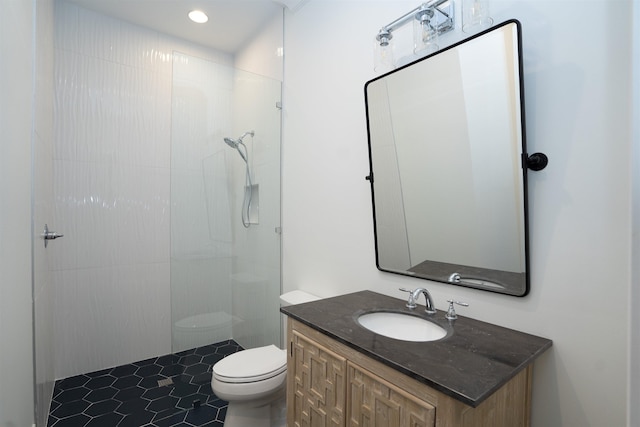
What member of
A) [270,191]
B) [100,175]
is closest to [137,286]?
[100,175]

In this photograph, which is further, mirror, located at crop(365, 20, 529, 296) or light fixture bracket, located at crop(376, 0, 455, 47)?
light fixture bracket, located at crop(376, 0, 455, 47)

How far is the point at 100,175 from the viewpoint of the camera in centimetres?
241

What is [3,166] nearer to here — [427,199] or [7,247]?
[7,247]

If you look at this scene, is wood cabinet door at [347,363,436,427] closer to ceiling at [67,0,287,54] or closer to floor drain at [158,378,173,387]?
floor drain at [158,378,173,387]

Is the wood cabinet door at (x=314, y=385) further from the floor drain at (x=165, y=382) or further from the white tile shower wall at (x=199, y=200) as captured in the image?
the floor drain at (x=165, y=382)

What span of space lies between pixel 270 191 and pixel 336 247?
2.70 feet

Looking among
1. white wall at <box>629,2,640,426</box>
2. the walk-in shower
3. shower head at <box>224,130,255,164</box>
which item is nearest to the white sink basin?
white wall at <box>629,2,640,426</box>

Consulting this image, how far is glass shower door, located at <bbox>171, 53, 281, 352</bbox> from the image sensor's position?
2.13 meters

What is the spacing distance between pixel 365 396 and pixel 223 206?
1690mm

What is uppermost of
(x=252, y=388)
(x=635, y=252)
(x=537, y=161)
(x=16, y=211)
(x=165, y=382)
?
(x=537, y=161)

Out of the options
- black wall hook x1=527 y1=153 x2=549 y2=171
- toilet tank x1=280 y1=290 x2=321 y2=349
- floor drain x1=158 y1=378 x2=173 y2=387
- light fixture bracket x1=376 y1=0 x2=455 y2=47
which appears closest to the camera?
black wall hook x1=527 y1=153 x2=549 y2=171

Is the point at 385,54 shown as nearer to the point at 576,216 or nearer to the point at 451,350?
the point at 576,216

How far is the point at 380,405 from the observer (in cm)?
96

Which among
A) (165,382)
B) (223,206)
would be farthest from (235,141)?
(165,382)
